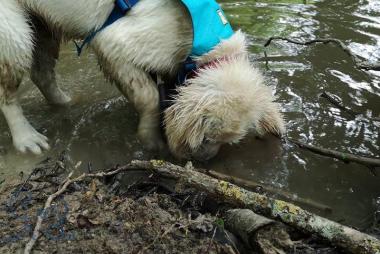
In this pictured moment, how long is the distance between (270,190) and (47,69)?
2304 mm

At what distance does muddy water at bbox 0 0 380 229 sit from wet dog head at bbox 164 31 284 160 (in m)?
0.30

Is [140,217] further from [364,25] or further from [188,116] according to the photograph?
[364,25]

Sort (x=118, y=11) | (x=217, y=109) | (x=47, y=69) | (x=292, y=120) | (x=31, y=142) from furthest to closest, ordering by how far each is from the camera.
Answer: (x=47, y=69) → (x=292, y=120) → (x=31, y=142) → (x=118, y=11) → (x=217, y=109)

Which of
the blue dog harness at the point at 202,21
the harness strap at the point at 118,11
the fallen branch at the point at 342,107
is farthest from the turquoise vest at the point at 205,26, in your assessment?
the fallen branch at the point at 342,107

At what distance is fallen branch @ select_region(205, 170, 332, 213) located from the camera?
2.80 metres

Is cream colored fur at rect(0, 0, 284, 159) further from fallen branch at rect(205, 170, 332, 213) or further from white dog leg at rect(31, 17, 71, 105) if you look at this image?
white dog leg at rect(31, 17, 71, 105)

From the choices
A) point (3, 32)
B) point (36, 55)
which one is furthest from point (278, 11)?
point (3, 32)

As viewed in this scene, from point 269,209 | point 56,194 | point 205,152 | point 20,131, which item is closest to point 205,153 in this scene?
point 205,152

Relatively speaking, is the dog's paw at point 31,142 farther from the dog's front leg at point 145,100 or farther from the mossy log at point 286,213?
the mossy log at point 286,213

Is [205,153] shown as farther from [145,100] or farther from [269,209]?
[269,209]

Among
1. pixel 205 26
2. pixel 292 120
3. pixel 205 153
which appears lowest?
pixel 292 120

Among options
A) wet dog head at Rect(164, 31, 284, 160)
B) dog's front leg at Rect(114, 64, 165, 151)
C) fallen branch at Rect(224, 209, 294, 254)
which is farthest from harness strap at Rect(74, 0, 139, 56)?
fallen branch at Rect(224, 209, 294, 254)

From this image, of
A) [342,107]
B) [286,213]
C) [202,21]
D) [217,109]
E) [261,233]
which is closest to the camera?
[261,233]

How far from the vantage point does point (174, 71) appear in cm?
323
